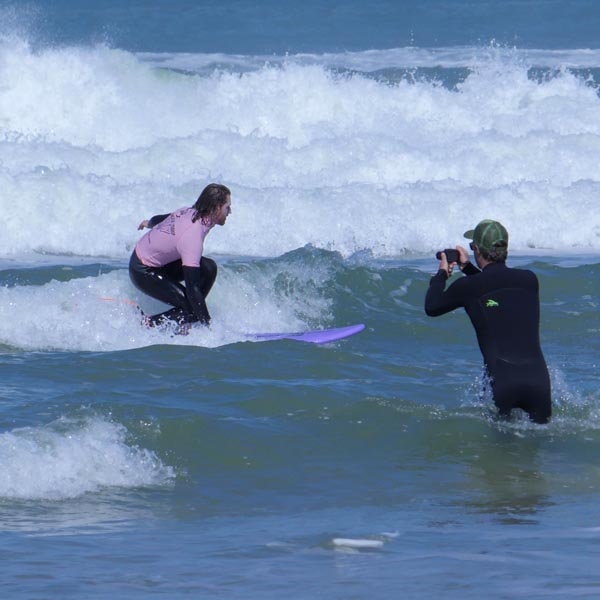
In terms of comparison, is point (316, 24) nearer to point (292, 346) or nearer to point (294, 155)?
point (294, 155)

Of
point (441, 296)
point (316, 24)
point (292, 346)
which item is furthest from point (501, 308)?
point (316, 24)

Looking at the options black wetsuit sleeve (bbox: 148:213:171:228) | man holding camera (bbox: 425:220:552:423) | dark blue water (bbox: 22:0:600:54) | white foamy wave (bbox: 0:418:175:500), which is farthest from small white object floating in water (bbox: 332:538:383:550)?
dark blue water (bbox: 22:0:600:54)

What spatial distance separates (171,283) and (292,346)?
1037 mm

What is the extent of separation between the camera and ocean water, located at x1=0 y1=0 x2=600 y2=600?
17.5 ft

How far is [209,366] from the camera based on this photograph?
875 centimetres

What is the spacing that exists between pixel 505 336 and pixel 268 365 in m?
2.43

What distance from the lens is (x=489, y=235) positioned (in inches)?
265

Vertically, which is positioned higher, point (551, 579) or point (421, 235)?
point (421, 235)

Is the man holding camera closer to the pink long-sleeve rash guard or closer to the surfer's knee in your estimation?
the pink long-sleeve rash guard

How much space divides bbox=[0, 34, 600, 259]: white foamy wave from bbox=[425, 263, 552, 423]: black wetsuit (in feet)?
26.7

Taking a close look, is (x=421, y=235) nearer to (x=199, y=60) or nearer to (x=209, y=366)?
(x=209, y=366)

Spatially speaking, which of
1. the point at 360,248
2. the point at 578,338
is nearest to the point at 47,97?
A: the point at 360,248

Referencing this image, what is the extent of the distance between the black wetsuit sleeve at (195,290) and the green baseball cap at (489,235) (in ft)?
9.68

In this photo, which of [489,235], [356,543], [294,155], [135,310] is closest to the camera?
[356,543]
